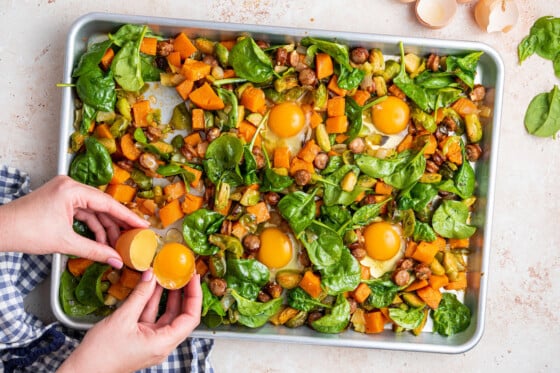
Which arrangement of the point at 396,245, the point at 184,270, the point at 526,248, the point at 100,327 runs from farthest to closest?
the point at 526,248 → the point at 396,245 → the point at 184,270 → the point at 100,327

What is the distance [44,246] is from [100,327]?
0.41 meters

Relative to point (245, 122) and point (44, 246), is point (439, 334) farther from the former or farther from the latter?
point (44, 246)

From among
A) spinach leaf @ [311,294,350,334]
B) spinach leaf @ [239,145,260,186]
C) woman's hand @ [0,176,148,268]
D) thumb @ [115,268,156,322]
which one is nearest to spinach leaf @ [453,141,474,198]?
spinach leaf @ [311,294,350,334]

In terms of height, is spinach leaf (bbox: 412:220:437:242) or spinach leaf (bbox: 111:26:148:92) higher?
spinach leaf (bbox: 111:26:148:92)

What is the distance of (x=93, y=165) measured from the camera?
275cm

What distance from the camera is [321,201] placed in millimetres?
2934

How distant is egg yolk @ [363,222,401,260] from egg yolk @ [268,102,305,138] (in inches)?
24.0

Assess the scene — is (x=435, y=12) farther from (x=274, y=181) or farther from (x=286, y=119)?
(x=274, y=181)

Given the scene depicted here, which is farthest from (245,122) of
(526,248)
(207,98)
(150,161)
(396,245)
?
(526,248)

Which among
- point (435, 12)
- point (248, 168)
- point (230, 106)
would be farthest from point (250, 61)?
point (435, 12)

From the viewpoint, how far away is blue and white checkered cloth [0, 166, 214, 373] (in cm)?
282

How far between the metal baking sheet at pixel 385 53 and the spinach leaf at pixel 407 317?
8cm

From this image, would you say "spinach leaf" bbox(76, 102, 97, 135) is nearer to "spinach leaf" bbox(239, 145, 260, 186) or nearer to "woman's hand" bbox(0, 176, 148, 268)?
"woman's hand" bbox(0, 176, 148, 268)

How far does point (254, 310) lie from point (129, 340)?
714 mm
